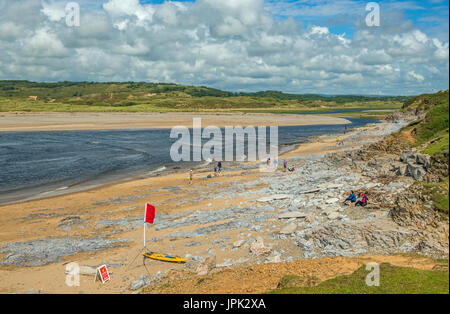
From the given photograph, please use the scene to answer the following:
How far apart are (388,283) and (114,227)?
16884 millimetres

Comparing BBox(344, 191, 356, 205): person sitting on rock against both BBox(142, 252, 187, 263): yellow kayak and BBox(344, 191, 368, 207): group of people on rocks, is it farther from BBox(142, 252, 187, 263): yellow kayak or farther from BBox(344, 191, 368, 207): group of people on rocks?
BBox(142, 252, 187, 263): yellow kayak

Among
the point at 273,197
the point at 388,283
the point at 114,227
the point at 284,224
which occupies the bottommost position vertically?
the point at 114,227

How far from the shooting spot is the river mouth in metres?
33.2

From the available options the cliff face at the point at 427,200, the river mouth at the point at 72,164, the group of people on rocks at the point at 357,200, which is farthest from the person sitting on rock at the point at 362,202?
the river mouth at the point at 72,164

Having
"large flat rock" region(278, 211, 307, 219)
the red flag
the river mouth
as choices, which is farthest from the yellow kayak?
the river mouth

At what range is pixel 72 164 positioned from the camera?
44719 mm

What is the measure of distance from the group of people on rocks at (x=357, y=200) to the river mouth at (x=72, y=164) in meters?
24.4

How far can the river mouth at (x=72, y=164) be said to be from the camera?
3325 cm

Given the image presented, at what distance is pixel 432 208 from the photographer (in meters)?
14.3

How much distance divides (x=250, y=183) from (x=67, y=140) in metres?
52.4

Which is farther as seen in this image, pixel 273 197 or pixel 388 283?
pixel 273 197

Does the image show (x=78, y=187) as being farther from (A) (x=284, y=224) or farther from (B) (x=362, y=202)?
(B) (x=362, y=202)

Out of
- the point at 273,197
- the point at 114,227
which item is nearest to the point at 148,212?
the point at 114,227
